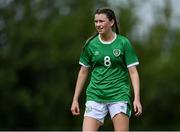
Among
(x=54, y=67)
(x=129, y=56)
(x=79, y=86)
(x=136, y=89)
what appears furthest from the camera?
(x=54, y=67)

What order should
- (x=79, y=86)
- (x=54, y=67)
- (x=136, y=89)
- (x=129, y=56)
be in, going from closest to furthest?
(x=136, y=89) → (x=129, y=56) → (x=79, y=86) → (x=54, y=67)

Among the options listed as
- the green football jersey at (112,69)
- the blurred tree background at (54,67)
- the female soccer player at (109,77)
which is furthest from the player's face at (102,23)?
the blurred tree background at (54,67)

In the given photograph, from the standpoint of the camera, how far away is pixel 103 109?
7176 millimetres

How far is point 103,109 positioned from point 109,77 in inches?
13.9

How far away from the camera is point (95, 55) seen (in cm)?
718

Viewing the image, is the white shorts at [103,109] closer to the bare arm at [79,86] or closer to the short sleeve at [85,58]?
the bare arm at [79,86]

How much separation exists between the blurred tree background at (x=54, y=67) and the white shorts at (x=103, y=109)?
2778 cm

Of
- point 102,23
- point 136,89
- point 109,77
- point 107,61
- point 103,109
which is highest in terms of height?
point 102,23

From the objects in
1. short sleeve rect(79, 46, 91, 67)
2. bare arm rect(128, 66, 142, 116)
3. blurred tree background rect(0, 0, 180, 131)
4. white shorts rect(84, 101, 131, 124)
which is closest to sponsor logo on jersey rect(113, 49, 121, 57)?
bare arm rect(128, 66, 142, 116)

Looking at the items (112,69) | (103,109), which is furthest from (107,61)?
(103,109)

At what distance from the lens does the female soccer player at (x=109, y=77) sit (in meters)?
7.10

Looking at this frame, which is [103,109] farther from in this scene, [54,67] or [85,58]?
[54,67]

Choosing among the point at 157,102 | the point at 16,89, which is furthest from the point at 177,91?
the point at 16,89

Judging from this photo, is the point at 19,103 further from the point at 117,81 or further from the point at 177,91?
the point at 117,81
